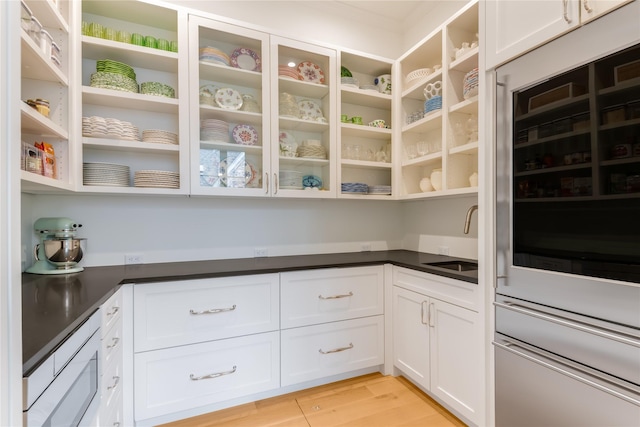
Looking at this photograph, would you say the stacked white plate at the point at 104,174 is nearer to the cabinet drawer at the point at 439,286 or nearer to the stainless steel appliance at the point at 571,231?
the cabinet drawer at the point at 439,286

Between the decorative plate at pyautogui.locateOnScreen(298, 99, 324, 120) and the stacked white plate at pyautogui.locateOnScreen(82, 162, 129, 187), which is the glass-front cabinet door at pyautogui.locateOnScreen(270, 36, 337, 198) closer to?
the decorative plate at pyautogui.locateOnScreen(298, 99, 324, 120)

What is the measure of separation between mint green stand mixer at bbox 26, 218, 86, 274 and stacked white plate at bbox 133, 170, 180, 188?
437mm

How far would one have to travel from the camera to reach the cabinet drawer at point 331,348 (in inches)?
79.8

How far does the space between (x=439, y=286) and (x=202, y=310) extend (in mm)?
1410

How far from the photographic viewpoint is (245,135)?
2305mm

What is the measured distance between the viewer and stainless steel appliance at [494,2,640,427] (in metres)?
1.04

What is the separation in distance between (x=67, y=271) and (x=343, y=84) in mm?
2258

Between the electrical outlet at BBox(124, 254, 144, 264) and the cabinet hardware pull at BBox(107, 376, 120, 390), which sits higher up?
the electrical outlet at BBox(124, 254, 144, 264)

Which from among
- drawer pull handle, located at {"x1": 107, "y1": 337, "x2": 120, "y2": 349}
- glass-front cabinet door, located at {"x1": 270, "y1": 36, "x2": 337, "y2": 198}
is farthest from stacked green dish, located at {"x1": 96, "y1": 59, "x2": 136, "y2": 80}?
drawer pull handle, located at {"x1": 107, "y1": 337, "x2": 120, "y2": 349}

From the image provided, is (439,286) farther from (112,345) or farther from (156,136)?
(156,136)

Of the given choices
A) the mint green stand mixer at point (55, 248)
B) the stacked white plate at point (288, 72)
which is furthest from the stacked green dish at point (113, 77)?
the stacked white plate at point (288, 72)

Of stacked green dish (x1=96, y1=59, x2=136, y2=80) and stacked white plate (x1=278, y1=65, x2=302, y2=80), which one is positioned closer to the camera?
stacked green dish (x1=96, y1=59, x2=136, y2=80)

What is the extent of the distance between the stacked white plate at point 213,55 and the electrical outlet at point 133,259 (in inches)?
55.7

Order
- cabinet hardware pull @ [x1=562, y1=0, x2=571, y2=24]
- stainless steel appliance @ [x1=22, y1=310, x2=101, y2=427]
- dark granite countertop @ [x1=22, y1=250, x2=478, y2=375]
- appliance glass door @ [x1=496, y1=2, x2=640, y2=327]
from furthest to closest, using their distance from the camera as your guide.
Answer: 1. cabinet hardware pull @ [x1=562, y1=0, x2=571, y2=24]
2. appliance glass door @ [x1=496, y1=2, x2=640, y2=327]
3. dark granite countertop @ [x1=22, y1=250, x2=478, y2=375]
4. stainless steel appliance @ [x1=22, y1=310, x2=101, y2=427]
